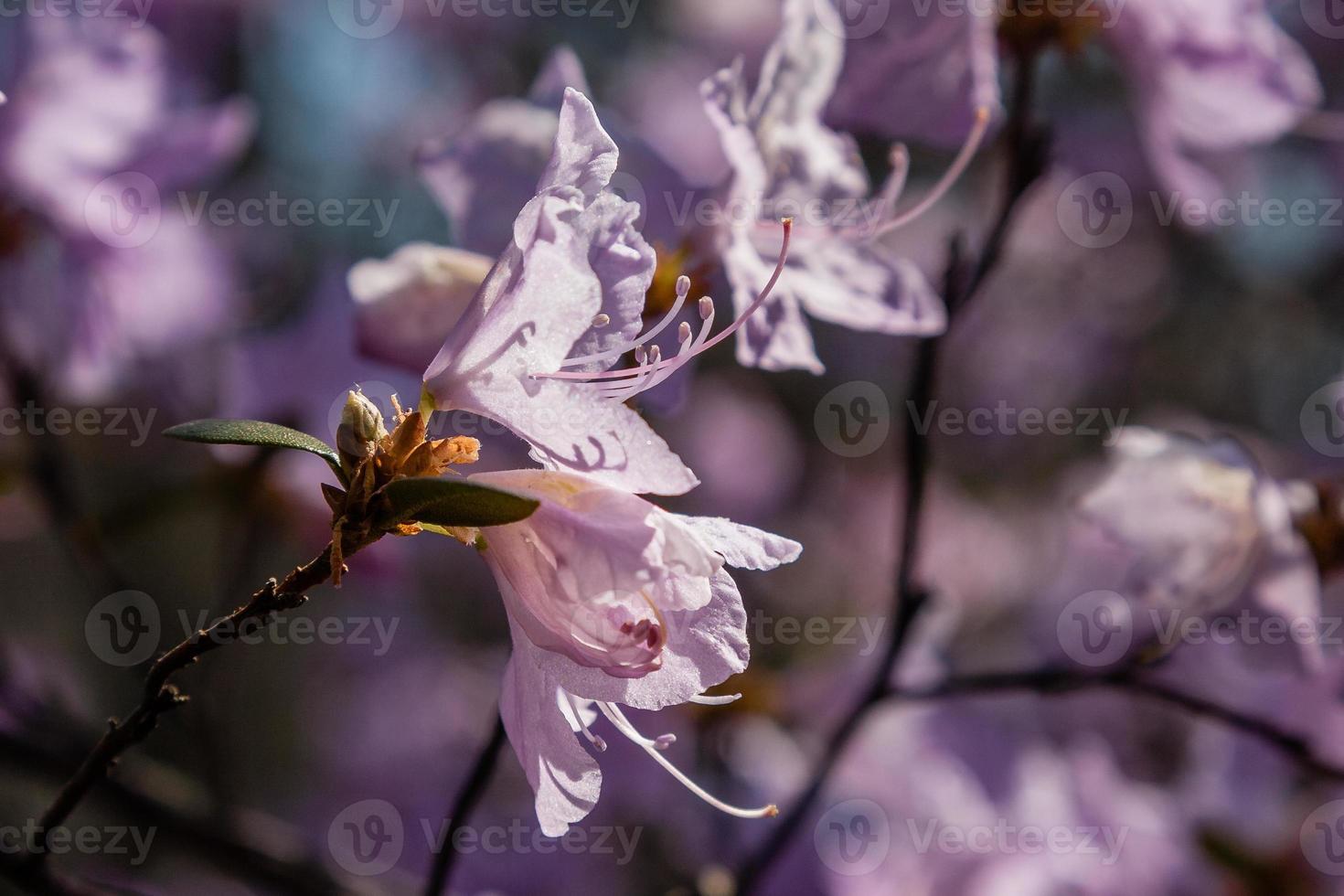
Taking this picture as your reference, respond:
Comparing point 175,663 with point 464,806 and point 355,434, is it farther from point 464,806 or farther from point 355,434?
point 464,806

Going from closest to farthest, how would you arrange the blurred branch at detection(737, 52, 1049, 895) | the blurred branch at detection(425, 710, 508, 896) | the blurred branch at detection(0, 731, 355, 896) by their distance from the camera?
the blurred branch at detection(425, 710, 508, 896) < the blurred branch at detection(737, 52, 1049, 895) < the blurred branch at detection(0, 731, 355, 896)

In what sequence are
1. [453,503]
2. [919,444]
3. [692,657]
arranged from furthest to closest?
[919,444], [692,657], [453,503]

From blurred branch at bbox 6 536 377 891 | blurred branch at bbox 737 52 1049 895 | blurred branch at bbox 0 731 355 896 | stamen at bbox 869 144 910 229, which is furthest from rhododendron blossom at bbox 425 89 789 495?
blurred branch at bbox 0 731 355 896

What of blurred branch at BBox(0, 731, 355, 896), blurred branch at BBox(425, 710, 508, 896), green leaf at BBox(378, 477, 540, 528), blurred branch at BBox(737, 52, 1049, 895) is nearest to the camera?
green leaf at BBox(378, 477, 540, 528)

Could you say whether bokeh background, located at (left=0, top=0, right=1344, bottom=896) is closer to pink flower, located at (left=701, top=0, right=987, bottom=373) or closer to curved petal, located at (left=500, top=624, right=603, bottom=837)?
pink flower, located at (left=701, top=0, right=987, bottom=373)

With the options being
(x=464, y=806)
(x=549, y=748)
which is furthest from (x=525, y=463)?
(x=549, y=748)

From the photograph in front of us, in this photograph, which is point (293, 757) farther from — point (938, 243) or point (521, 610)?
point (521, 610)
